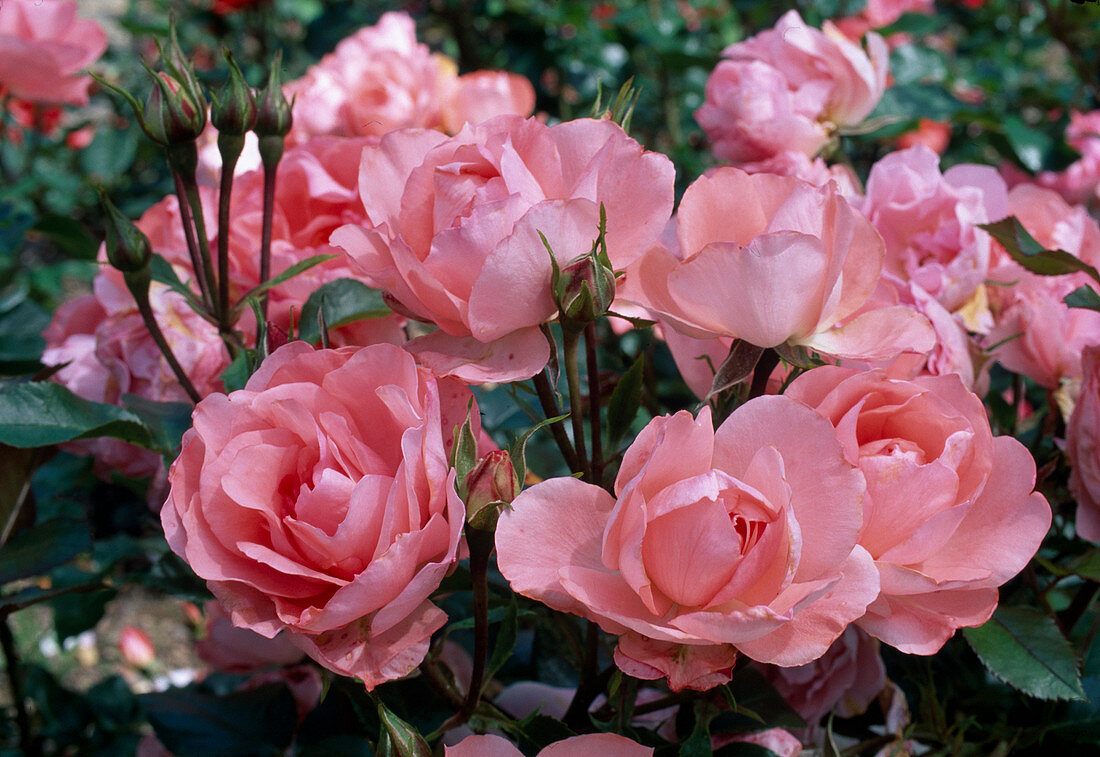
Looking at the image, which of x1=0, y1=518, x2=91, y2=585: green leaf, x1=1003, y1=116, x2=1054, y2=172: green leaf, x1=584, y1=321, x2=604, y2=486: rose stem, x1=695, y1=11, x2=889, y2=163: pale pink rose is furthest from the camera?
x1=1003, y1=116, x2=1054, y2=172: green leaf

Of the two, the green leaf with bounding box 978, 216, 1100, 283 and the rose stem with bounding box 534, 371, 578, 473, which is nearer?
the rose stem with bounding box 534, 371, 578, 473

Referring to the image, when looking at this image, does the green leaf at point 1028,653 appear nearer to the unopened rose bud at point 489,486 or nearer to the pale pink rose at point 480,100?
the unopened rose bud at point 489,486

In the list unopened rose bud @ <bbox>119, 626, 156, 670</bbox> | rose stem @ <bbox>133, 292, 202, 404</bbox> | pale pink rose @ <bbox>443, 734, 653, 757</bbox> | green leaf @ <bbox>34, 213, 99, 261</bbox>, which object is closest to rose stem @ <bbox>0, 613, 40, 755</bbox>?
green leaf @ <bbox>34, 213, 99, 261</bbox>

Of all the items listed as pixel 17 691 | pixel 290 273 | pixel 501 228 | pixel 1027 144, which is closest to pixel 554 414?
pixel 501 228

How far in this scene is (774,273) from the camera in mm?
495

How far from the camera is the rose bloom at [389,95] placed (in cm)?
120

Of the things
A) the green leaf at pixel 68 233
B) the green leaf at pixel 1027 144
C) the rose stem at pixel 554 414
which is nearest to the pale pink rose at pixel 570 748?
the rose stem at pixel 554 414

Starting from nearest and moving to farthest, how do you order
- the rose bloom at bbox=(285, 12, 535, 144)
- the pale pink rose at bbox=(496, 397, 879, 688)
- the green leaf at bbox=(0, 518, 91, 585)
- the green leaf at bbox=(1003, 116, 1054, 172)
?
the pale pink rose at bbox=(496, 397, 879, 688) → the green leaf at bbox=(0, 518, 91, 585) → the rose bloom at bbox=(285, 12, 535, 144) → the green leaf at bbox=(1003, 116, 1054, 172)

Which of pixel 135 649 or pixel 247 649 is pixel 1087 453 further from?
pixel 135 649

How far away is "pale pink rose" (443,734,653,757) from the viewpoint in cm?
49

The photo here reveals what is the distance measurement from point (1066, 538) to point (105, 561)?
993mm

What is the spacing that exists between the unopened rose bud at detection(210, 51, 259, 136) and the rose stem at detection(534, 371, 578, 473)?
30 cm

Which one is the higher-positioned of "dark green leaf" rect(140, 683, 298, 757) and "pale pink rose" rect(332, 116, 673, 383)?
"pale pink rose" rect(332, 116, 673, 383)

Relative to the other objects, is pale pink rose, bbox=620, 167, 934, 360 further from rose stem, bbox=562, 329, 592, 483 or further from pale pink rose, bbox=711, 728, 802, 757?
pale pink rose, bbox=711, 728, 802, 757
